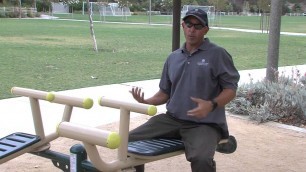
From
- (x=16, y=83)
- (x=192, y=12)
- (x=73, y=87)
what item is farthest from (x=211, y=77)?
(x=16, y=83)

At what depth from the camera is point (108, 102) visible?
12.2 feet

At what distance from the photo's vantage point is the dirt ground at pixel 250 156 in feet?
16.0

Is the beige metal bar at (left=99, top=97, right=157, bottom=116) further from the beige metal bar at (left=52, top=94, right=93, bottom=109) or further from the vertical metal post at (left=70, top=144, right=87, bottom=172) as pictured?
the vertical metal post at (left=70, top=144, right=87, bottom=172)

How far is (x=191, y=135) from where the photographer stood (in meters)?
3.71

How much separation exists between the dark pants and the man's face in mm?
626

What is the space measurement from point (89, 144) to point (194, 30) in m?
1.37

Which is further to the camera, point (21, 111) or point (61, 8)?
point (61, 8)

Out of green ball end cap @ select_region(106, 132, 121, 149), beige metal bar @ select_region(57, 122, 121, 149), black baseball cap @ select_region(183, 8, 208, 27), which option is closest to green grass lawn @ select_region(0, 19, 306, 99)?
black baseball cap @ select_region(183, 8, 208, 27)

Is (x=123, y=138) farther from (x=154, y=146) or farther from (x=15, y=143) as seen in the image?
(x=15, y=143)

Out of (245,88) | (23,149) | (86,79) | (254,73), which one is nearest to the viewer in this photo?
(23,149)

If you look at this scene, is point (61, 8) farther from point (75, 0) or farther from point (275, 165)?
point (275, 165)

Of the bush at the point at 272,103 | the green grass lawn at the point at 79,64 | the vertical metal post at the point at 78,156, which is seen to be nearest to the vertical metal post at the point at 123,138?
the vertical metal post at the point at 78,156

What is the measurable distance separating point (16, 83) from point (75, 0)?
207ft

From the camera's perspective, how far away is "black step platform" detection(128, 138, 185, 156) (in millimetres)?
3475
